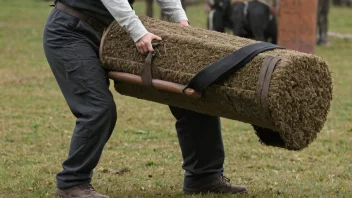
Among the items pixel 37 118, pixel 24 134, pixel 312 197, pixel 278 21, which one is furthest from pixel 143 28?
pixel 278 21

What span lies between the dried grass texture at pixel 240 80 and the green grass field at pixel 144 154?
1.11 metres

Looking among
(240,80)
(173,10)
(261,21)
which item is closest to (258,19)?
(261,21)

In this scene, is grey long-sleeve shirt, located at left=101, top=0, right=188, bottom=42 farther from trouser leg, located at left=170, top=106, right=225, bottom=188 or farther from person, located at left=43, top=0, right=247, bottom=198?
trouser leg, located at left=170, top=106, right=225, bottom=188

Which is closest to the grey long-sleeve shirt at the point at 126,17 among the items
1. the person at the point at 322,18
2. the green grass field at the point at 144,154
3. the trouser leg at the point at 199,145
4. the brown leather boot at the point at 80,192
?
the trouser leg at the point at 199,145

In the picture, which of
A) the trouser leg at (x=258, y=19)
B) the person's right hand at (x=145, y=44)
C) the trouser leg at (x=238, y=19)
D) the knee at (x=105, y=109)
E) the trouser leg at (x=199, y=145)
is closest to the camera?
the person's right hand at (x=145, y=44)

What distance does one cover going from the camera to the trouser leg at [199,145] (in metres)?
6.38

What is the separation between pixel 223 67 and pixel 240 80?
0.13 m

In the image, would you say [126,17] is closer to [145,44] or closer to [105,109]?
[145,44]

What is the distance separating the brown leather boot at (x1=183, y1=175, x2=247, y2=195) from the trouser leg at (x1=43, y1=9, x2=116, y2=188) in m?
0.91

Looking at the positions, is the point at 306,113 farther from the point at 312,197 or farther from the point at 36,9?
the point at 36,9

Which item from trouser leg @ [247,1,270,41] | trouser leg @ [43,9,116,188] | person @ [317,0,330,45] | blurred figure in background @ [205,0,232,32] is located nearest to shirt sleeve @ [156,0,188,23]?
trouser leg @ [43,9,116,188]

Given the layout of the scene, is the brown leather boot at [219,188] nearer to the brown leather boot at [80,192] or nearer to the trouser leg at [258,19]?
the brown leather boot at [80,192]

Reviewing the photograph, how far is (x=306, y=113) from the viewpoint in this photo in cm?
545

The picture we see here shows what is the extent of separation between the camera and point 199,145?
6.41m
